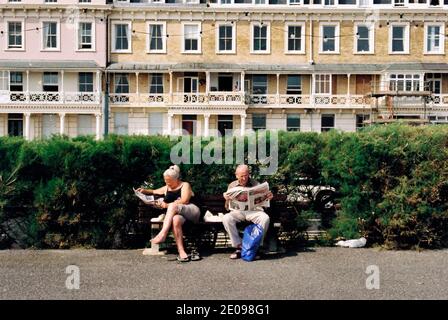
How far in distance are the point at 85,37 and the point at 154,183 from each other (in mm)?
35156

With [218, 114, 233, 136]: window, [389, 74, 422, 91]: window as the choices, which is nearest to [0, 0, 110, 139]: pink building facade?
[218, 114, 233, 136]: window

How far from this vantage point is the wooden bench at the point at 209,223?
909cm

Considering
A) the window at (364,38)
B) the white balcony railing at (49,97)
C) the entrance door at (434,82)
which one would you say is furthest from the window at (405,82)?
the white balcony railing at (49,97)

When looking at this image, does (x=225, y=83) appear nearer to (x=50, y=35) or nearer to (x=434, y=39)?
(x=50, y=35)

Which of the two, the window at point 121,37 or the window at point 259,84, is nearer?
the window at point 121,37

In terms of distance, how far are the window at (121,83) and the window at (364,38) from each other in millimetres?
17801

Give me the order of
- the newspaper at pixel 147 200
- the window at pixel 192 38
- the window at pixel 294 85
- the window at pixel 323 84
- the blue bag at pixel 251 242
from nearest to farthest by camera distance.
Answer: the blue bag at pixel 251 242 < the newspaper at pixel 147 200 < the window at pixel 323 84 < the window at pixel 192 38 < the window at pixel 294 85

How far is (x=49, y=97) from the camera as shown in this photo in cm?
4034

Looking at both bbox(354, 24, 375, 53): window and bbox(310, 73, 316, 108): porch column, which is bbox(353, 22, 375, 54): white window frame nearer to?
bbox(354, 24, 375, 53): window

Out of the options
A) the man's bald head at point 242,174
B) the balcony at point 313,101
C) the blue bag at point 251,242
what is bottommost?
the blue bag at point 251,242

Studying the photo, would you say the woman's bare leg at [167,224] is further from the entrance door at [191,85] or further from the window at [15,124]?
the window at [15,124]

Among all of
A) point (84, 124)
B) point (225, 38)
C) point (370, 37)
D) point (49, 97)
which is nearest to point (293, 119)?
point (225, 38)

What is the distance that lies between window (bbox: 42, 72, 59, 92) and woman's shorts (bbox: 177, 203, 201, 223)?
117 ft

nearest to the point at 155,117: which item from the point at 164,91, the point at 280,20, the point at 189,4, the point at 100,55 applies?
the point at 164,91
